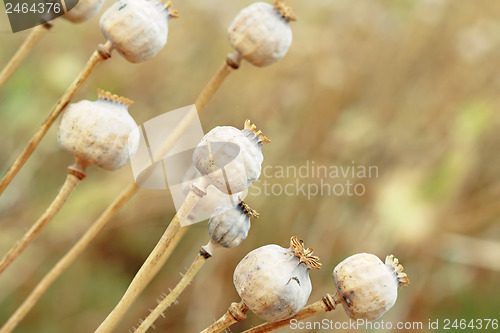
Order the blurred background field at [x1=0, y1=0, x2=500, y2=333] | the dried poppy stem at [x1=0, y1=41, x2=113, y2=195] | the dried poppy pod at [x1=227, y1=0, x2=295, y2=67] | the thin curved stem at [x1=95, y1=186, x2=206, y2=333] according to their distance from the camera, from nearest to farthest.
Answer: the thin curved stem at [x1=95, y1=186, x2=206, y2=333]
the dried poppy stem at [x1=0, y1=41, x2=113, y2=195]
the dried poppy pod at [x1=227, y1=0, x2=295, y2=67]
the blurred background field at [x1=0, y1=0, x2=500, y2=333]

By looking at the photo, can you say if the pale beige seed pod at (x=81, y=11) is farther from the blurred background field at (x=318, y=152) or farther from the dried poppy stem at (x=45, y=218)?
the blurred background field at (x=318, y=152)

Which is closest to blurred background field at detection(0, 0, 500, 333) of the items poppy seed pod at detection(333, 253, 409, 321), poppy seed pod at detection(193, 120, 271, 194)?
poppy seed pod at detection(333, 253, 409, 321)

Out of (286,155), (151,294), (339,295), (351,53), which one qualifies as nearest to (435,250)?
(286,155)

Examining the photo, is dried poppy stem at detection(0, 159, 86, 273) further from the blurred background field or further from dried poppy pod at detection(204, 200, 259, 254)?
the blurred background field

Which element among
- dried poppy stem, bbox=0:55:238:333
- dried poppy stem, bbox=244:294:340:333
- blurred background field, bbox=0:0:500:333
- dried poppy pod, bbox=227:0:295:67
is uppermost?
dried poppy pod, bbox=227:0:295:67

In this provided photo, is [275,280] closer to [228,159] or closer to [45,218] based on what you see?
[228,159]

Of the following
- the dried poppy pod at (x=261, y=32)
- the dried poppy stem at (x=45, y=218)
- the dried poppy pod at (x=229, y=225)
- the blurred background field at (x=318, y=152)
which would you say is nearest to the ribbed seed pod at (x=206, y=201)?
the dried poppy pod at (x=229, y=225)

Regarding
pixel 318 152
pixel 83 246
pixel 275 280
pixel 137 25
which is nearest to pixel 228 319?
pixel 275 280

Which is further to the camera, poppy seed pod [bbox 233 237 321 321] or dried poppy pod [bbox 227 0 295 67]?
dried poppy pod [bbox 227 0 295 67]
